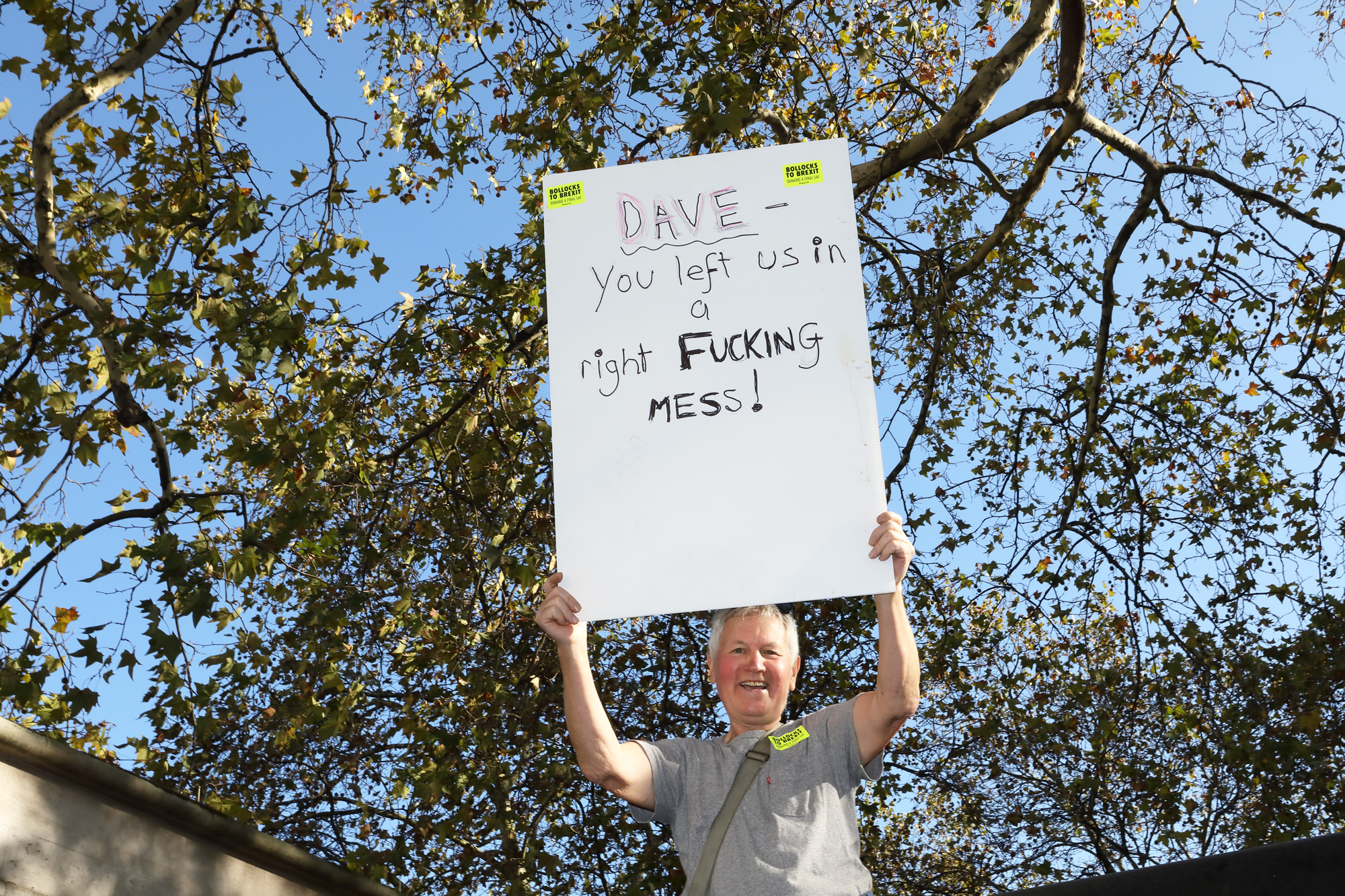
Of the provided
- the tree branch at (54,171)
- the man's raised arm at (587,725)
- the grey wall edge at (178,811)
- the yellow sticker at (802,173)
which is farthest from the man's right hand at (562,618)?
the tree branch at (54,171)

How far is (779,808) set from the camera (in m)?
2.29

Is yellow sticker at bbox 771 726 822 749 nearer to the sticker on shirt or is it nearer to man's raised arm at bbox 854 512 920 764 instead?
the sticker on shirt

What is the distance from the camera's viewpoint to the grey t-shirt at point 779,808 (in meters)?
2.18

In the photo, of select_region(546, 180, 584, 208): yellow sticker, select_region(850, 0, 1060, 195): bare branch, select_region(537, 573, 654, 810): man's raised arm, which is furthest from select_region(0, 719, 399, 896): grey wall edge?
select_region(850, 0, 1060, 195): bare branch

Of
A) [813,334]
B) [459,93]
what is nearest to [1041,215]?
[459,93]

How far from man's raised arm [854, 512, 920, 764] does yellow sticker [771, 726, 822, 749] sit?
0.13m

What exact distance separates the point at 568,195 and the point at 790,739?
1565 millimetres

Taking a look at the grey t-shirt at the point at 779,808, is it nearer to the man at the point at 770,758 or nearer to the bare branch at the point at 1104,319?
the man at the point at 770,758

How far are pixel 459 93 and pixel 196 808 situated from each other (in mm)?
5436

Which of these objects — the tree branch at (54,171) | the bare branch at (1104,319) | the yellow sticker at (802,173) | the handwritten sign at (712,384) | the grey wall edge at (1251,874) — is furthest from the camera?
the bare branch at (1104,319)

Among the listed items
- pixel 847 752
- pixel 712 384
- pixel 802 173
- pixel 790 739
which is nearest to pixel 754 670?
pixel 790 739

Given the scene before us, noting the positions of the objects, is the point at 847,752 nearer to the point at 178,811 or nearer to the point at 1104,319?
the point at 178,811

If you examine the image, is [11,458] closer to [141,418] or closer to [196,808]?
[141,418]

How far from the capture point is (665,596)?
2.39 metres
